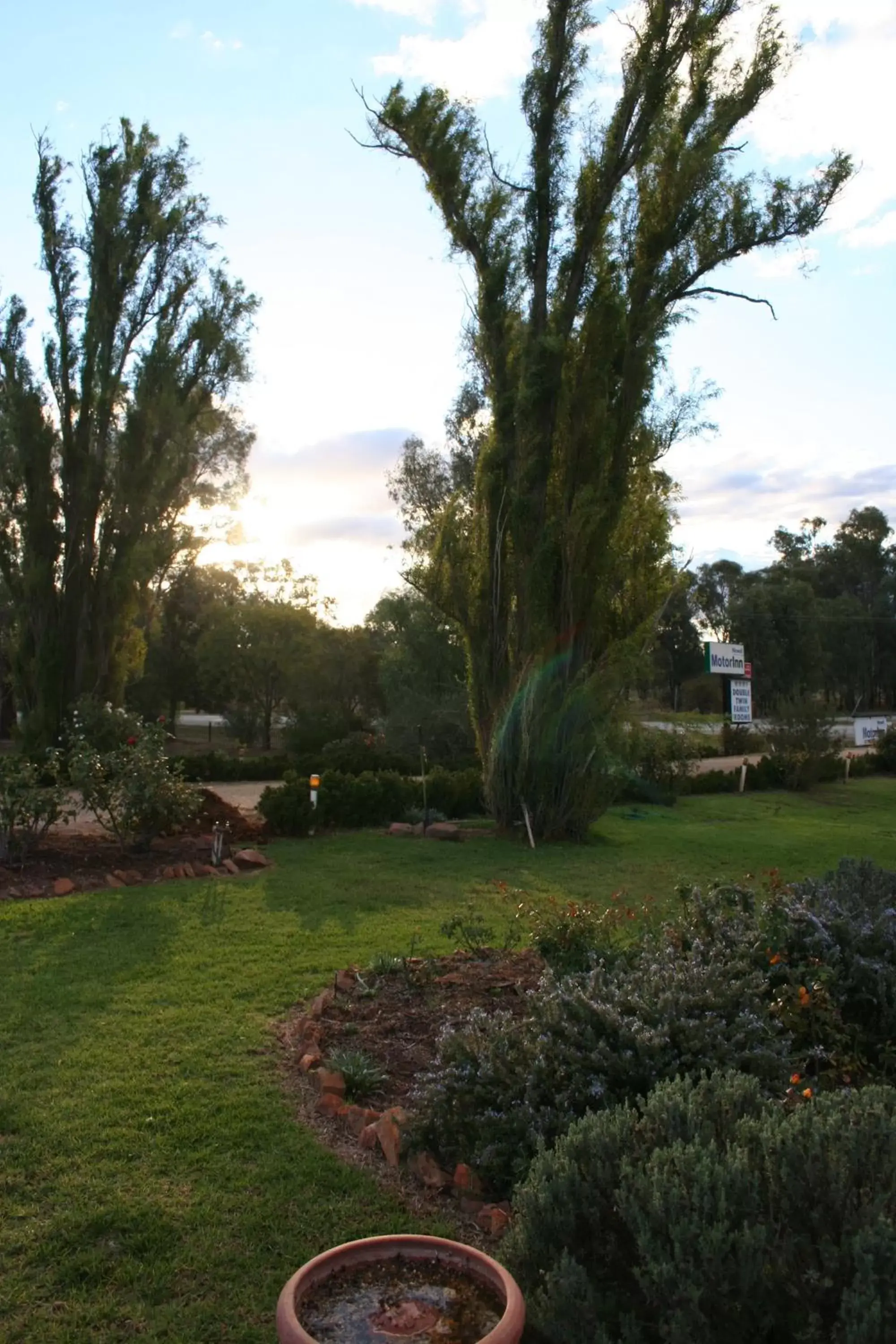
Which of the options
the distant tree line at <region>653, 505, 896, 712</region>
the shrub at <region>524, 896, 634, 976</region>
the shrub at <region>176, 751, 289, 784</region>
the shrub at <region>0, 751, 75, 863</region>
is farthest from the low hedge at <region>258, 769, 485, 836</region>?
the distant tree line at <region>653, 505, 896, 712</region>

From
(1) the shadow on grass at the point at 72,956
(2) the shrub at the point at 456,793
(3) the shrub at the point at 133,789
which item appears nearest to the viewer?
(1) the shadow on grass at the point at 72,956

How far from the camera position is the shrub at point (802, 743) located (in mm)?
23281

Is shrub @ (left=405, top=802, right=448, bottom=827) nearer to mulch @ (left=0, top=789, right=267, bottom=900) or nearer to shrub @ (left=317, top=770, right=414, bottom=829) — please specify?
shrub @ (left=317, top=770, right=414, bottom=829)

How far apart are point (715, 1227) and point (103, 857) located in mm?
8861

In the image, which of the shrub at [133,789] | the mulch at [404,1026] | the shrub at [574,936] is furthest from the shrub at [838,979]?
the shrub at [133,789]

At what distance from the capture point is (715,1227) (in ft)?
7.07

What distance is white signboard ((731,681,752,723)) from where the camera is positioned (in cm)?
2573

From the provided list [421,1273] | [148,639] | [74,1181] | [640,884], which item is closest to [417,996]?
[74,1181]

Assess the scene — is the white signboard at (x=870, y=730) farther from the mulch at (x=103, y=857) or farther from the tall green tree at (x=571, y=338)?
the mulch at (x=103, y=857)

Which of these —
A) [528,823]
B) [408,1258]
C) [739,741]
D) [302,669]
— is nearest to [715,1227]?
[408,1258]

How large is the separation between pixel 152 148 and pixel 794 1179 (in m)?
22.3

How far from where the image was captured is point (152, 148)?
20406 mm

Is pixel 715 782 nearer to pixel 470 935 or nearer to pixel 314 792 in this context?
pixel 314 792

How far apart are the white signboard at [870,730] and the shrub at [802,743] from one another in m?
6.55
